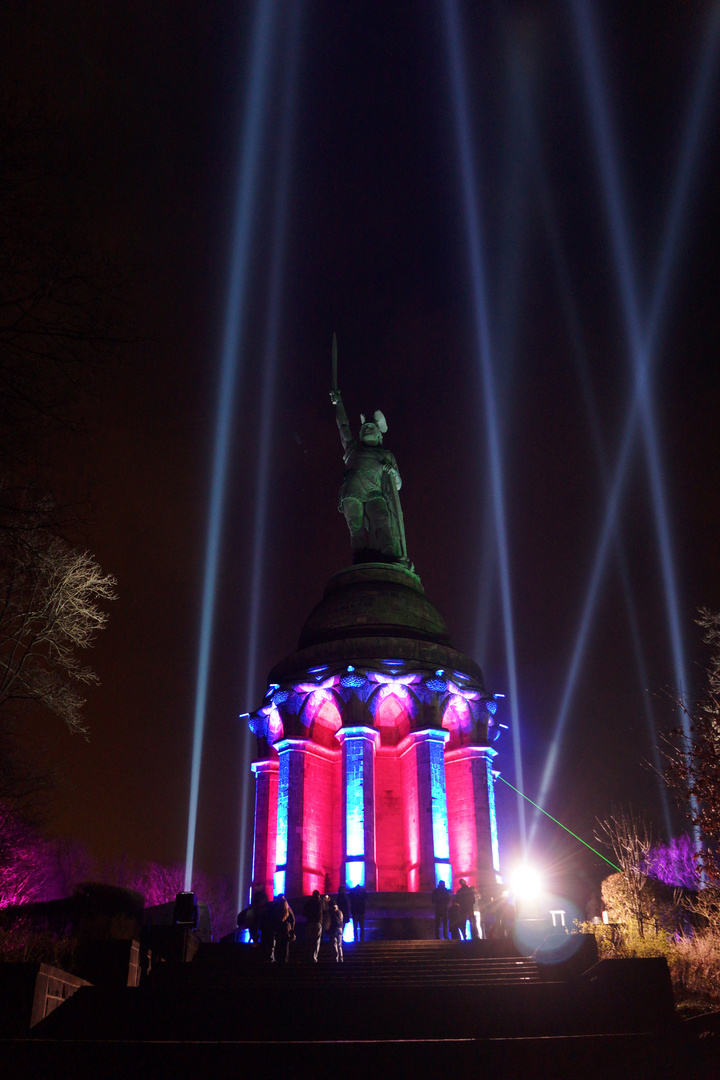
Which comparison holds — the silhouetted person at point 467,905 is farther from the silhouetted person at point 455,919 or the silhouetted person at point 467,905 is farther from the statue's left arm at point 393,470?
the statue's left arm at point 393,470

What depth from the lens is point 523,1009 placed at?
13.1 m

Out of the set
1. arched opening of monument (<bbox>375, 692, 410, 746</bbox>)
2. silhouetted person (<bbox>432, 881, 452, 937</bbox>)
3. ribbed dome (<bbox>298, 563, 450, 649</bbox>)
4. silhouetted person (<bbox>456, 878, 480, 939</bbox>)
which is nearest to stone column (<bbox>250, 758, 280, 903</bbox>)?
arched opening of monument (<bbox>375, 692, 410, 746</bbox>)

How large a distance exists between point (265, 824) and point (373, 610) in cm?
919

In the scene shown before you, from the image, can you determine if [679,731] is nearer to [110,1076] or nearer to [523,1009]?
[523,1009]

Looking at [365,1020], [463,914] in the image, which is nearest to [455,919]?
[463,914]

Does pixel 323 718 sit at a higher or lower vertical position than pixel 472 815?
higher

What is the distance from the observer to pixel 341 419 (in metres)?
40.5

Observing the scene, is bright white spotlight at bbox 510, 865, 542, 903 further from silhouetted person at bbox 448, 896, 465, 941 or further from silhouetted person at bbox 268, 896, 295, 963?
silhouetted person at bbox 268, 896, 295, 963

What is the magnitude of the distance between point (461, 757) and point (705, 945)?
48.7 ft

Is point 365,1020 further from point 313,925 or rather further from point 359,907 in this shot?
point 359,907

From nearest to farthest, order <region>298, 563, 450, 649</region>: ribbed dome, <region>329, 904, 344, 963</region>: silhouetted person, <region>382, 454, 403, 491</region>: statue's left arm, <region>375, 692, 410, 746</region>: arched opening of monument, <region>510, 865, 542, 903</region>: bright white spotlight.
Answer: <region>329, 904, 344, 963</region>: silhouetted person < <region>510, 865, 542, 903</region>: bright white spotlight < <region>298, 563, 450, 649</region>: ribbed dome < <region>375, 692, 410, 746</region>: arched opening of monument < <region>382, 454, 403, 491</region>: statue's left arm

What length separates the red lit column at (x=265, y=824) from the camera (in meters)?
29.4

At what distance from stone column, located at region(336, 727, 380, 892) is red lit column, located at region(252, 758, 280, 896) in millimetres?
3846

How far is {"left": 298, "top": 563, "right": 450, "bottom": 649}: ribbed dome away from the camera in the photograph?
31906 mm
